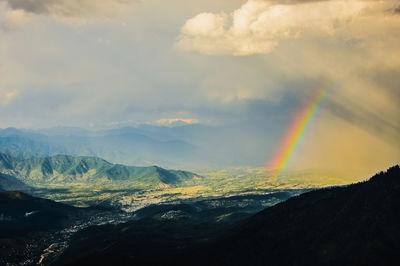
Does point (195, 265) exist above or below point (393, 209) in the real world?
below

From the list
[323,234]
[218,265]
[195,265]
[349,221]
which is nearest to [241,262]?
[218,265]

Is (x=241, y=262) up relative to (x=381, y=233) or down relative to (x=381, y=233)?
down

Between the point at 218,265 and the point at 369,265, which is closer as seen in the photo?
the point at 369,265

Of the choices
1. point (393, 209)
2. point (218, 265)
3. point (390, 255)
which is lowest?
point (218, 265)

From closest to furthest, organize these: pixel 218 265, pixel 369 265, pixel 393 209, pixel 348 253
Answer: pixel 369 265 < pixel 348 253 < pixel 393 209 < pixel 218 265

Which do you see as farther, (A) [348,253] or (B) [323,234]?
(B) [323,234]

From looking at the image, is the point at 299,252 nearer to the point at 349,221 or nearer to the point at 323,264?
the point at 323,264

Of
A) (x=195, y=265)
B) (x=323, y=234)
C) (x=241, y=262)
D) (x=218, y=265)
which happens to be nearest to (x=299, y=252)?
(x=323, y=234)

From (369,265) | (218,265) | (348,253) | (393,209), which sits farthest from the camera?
(218,265)

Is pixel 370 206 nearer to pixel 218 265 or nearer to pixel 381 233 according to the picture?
pixel 381 233
